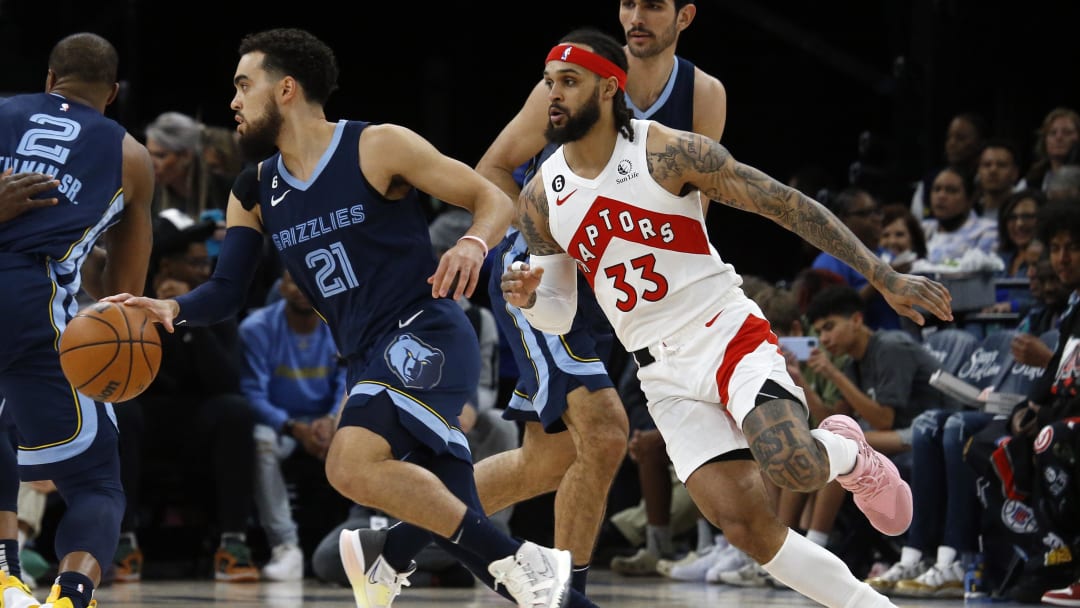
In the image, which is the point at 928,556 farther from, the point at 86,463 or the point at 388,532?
the point at 86,463

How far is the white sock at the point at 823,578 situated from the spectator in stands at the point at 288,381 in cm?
449

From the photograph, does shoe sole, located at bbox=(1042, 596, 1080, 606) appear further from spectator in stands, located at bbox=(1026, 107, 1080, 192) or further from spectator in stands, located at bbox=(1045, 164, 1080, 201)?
spectator in stands, located at bbox=(1026, 107, 1080, 192)

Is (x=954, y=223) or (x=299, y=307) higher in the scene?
(x=954, y=223)

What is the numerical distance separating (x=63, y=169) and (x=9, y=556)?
1.43 metres

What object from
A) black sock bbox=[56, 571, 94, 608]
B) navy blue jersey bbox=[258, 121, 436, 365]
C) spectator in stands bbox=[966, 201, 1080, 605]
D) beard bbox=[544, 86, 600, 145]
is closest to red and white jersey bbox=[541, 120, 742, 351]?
beard bbox=[544, 86, 600, 145]

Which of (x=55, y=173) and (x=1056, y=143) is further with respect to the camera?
(x=1056, y=143)

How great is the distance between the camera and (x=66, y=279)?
17.9 ft

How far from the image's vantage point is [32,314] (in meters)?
5.22

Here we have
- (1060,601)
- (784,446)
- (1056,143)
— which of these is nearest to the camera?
(784,446)

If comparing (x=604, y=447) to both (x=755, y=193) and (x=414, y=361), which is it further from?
(x=755, y=193)

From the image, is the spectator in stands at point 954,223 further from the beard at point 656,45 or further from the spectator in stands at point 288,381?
the beard at point 656,45

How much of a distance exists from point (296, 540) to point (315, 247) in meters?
4.03

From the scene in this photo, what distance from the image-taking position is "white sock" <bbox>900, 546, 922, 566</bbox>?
24.7ft

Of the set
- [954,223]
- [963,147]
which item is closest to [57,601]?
[954,223]
